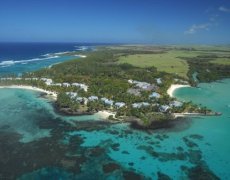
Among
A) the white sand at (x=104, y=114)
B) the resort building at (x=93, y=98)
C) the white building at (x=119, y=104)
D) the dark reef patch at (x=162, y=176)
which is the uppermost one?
the resort building at (x=93, y=98)

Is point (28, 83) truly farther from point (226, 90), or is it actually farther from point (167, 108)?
point (226, 90)

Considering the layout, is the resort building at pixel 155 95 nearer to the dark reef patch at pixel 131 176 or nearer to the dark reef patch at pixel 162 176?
the dark reef patch at pixel 162 176

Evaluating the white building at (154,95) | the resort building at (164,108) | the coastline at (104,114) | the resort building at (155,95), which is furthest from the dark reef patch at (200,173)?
the white building at (154,95)

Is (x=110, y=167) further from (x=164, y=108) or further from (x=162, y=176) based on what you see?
(x=164, y=108)

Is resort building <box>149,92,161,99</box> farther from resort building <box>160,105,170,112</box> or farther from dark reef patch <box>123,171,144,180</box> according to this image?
dark reef patch <box>123,171,144,180</box>

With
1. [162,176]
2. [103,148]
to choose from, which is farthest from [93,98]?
[162,176]

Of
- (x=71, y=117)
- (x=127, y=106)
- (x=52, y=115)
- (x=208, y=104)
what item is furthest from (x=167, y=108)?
(x=52, y=115)

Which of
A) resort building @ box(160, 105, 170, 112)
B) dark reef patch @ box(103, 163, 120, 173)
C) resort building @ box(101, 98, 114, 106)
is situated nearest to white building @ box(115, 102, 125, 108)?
resort building @ box(101, 98, 114, 106)

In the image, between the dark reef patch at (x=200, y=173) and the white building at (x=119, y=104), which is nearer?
the dark reef patch at (x=200, y=173)
